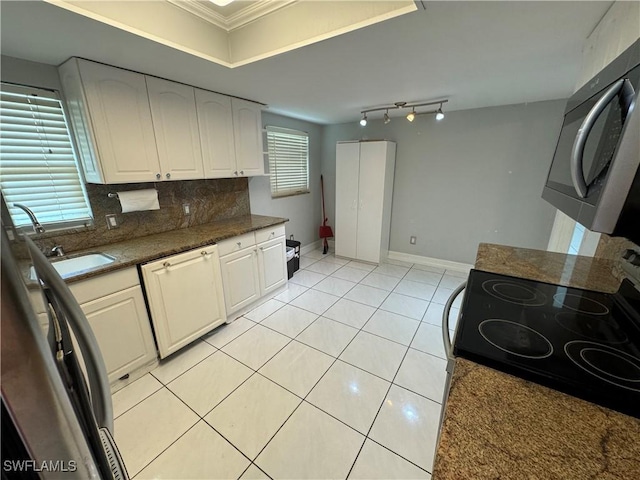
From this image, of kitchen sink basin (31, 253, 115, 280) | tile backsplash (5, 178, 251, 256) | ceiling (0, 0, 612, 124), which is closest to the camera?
ceiling (0, 0, 612, 124)

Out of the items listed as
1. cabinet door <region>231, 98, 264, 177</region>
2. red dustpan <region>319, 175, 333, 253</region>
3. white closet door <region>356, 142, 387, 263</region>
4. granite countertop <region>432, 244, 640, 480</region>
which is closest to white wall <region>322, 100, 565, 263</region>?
white closet door <region>356, 142, 387, 263</region>

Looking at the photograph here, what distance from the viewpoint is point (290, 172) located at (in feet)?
12.7

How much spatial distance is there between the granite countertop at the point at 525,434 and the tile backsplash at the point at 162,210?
243 cm

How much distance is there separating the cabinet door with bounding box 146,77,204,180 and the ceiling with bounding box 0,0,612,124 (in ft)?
0.38

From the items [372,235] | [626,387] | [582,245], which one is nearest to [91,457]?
[626,387]

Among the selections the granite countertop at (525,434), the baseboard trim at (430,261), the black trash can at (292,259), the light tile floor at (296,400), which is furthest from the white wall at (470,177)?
the granite countertop at (525,434)

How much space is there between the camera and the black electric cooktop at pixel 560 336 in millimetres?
617

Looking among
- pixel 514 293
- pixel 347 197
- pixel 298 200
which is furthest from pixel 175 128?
pixel 514 293

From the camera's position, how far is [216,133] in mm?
2412

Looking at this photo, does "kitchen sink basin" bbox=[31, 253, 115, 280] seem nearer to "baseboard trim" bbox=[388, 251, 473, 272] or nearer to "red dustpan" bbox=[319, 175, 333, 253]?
"red dustpan" bbox=[319, 175, 333, 253]

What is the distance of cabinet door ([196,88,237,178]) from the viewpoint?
89.9 inches

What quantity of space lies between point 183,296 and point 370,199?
2753 millimetres

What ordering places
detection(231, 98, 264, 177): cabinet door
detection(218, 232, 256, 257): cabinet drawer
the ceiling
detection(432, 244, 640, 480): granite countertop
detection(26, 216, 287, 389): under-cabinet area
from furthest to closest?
detection(231, 98, 264, 177): cabinet door → detection(218, 232, 256, 257): cabinet drawer → detection(26, 216, 287, 389): under-cabinet area → the ceiling → detection(432, 244, 640, 480): granite countertop

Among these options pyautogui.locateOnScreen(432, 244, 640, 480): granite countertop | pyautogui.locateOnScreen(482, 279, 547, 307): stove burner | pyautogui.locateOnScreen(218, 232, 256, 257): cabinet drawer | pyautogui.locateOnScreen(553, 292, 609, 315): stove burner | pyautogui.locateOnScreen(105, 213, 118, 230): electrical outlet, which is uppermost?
pyautogui.locateOnScreen(105, 213, 118, 230): electrical outlet
